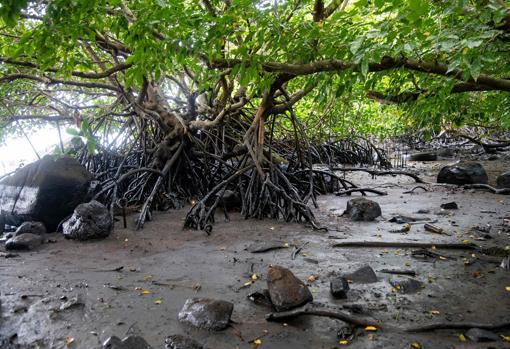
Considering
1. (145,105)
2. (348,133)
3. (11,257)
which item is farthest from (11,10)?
(348,133)

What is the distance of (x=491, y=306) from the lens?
2.24 meters

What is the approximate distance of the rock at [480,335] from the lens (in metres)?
1.88

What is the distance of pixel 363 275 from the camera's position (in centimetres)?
272

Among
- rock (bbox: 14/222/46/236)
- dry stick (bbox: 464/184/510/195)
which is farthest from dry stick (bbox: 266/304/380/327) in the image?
dry stick (bbox: 464/184/510/195)

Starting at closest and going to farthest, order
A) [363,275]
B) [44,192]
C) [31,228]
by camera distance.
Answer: [363,275] < [31,228] < [44,192]

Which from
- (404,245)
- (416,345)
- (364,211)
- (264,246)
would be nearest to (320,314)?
(416,345)

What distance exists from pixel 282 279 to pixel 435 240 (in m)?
1.90

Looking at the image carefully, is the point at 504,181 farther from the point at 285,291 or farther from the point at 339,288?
the point at 285,291

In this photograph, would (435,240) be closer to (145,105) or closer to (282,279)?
(282,279)

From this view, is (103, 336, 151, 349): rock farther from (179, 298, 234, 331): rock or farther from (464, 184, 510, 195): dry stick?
(464, 184, 510, 195): dry stick

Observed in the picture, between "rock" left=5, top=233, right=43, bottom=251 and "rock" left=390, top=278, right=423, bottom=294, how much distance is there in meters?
3.19

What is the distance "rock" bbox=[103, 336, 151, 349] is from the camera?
1866mm

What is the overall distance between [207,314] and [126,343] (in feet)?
1.45

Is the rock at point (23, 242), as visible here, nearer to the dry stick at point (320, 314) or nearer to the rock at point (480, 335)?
the dry stick at point (320, 314)
